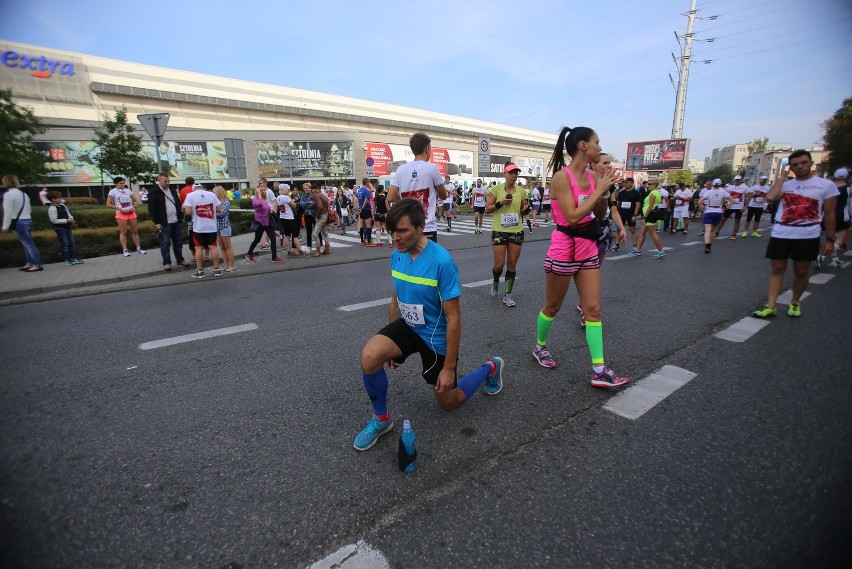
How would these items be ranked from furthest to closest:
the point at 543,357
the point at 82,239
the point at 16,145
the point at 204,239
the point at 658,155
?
the point at 658,155 → the point at 16,145 → the point at 82,239 → the point at 204,239 → the point at 543,357

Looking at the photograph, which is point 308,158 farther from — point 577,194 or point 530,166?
Answer: point 530,166

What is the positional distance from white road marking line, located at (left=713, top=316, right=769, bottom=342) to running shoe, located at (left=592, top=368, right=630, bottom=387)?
1945mm

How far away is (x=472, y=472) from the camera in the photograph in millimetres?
2312

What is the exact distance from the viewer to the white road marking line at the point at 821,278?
7.10 metres

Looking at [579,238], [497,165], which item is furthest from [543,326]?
[497,165]

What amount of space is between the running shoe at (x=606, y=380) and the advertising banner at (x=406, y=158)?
43609mm

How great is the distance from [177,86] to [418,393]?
57.1 metres

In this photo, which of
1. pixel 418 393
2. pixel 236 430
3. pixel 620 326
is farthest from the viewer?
pixel 620 326

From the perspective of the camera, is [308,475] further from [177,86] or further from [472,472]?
[177,86]

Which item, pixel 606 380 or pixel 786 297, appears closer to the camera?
pixel 606 380

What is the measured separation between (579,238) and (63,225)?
1157 centimetres

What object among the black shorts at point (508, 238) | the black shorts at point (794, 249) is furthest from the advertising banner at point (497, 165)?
the black shorts at point (794, 249)

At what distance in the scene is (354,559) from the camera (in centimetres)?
175

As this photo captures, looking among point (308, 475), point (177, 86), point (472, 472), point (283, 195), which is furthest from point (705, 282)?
point (177, 86)
